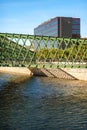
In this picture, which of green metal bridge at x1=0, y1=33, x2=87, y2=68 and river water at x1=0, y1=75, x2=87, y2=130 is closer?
river water at x1=0, y1=75, x2=87, y2=130

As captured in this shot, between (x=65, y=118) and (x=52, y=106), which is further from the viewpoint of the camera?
(x=52, y=106)

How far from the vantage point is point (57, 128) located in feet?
110

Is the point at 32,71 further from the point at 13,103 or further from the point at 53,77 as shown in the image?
the point at 13,103

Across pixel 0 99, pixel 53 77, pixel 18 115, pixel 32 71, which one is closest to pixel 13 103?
pixel 0 99

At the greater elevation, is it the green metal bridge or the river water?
the green metal bridge

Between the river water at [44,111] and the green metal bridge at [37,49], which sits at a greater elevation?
the green metal bridge at [37,49]

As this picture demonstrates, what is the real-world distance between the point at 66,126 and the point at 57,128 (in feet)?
4.24

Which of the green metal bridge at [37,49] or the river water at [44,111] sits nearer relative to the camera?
the river water at [44,111]

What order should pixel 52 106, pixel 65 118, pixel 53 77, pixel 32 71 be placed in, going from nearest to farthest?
pixel 65 118 → pixel 52 106 → pixel 53 77 → pixel 32 71

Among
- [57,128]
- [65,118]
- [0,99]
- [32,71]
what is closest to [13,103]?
[0,99]

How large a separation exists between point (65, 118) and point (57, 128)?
4.32 metres

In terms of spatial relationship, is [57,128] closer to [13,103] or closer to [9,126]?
[9,126]

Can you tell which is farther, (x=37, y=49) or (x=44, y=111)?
(x=37, y=49)

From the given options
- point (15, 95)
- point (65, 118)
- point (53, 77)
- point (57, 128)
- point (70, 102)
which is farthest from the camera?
point (53, 77)
